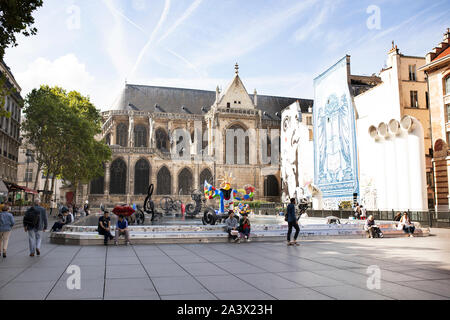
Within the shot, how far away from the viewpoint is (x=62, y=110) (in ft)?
97.0

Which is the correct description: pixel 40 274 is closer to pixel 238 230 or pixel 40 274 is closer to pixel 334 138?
pixel 238 230

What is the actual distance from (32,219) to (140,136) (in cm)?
4237

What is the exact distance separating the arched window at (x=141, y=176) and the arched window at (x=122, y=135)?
602 cm

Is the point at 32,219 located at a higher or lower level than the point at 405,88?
lower

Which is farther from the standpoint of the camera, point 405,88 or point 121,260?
point 405,88

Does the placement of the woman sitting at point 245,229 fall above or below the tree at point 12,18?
below

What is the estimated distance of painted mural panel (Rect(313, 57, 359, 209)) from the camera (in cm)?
3066

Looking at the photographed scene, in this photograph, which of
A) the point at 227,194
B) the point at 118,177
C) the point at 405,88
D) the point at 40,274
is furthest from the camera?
the point at 118,177

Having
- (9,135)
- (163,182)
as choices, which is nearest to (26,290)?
(9,135)

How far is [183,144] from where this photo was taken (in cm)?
5159

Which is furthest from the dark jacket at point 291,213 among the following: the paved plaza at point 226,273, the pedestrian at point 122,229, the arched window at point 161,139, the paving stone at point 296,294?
the arched window at point 161,139

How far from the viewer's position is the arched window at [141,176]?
147 feet

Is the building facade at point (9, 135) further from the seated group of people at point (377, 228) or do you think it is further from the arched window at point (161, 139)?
the seated group of people at point (377, 228)
